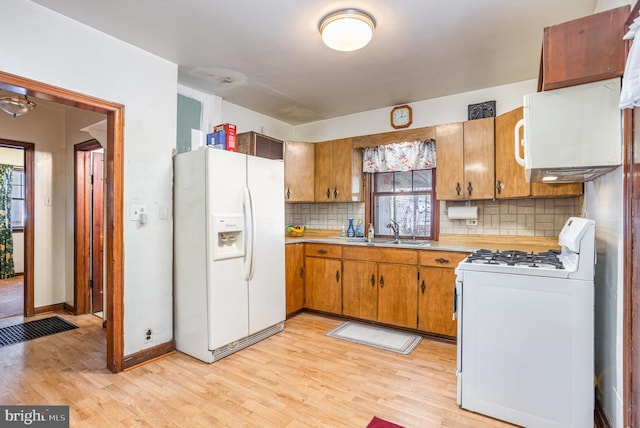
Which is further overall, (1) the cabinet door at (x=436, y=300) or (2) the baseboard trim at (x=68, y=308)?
(2) the baseboard trim at (x=68, y=308)

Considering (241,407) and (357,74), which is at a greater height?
(357,74)

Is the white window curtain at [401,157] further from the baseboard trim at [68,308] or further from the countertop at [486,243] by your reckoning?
the baseboard trim at [68,308]

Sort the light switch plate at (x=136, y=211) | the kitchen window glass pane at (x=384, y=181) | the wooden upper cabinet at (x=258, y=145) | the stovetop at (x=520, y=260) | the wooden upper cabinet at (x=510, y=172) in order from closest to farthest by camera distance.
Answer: the stovetop at (x=520, y=260)
the light switch plate at (x=136, y=211)
the wooden upper cabinet at (x=510, y=172)
the wooden upper cabinet at (x=258, y=145)
the kitchen window glass pane at (x=384, y=181)

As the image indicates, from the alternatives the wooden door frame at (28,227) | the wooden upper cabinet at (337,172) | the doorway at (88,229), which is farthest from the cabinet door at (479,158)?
the wooden door frame at (28,227)

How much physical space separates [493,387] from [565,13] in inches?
96.5

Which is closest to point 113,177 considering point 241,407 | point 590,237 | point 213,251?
point 213,251

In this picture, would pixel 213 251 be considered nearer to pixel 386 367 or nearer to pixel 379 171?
pixel 386 367

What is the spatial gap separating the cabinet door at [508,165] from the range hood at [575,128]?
117cm

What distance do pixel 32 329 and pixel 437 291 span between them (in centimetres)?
411

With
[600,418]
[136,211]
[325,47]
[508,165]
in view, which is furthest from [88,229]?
[600,418]

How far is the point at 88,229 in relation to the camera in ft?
12.6

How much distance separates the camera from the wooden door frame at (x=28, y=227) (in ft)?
12.1

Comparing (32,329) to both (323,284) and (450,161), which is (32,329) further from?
(450,161)

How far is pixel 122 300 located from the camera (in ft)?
8.07
